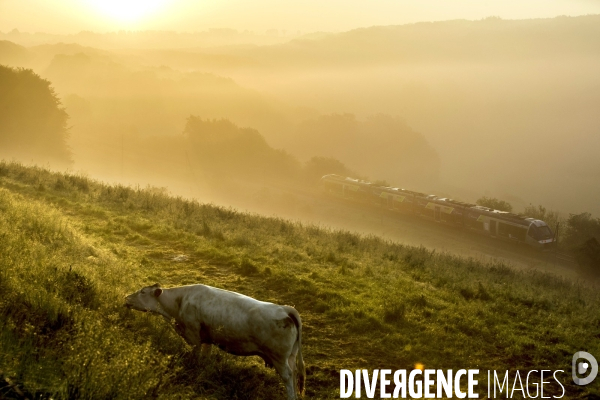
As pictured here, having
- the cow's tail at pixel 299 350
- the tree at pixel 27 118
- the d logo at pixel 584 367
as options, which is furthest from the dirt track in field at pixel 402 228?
the cow's tail at pixel 299 350

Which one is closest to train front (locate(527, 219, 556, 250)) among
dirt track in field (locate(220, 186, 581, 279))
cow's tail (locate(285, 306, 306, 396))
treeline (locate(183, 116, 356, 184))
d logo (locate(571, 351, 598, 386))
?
dirt track in field (locate(220, 186, 581, 279))

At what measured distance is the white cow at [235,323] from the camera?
303 inches

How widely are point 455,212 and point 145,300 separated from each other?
4673 cm

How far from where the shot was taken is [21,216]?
47.4 feet

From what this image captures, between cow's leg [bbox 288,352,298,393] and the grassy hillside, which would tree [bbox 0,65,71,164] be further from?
cow's leg [bbox 288,352,298,393]

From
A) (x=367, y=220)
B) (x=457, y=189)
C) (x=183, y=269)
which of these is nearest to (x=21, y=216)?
(x=183, y=269)

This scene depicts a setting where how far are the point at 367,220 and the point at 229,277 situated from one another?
43.1m

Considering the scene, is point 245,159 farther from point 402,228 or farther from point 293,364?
point 293,364

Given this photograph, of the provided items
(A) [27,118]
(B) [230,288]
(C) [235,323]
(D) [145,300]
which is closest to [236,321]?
(C) [235,323]

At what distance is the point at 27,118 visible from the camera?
215 feet

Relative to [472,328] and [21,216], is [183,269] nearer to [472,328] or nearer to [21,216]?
[21,216]

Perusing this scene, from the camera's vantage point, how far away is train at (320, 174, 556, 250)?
45188mm

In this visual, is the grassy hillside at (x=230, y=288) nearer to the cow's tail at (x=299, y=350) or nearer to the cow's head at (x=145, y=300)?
the cow's head at (x=145, y=300)

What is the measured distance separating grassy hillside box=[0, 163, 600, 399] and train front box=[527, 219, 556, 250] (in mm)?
23841
